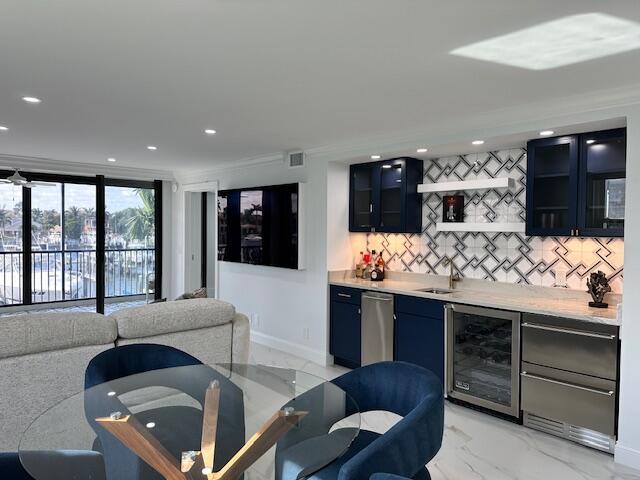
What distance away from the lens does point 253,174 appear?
19.1ft

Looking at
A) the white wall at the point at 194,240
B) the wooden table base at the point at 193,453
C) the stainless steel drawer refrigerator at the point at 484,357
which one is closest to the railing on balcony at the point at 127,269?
the white wall at the point at 194,240

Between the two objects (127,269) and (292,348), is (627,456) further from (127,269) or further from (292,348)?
→ (127,269)

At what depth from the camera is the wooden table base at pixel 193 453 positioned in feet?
5.05

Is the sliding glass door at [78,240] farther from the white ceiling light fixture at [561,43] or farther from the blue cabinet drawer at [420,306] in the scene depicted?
the white ceiling light fixture at [561,43]

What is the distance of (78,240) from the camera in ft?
24.2

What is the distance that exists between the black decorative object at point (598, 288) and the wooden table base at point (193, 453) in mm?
2564

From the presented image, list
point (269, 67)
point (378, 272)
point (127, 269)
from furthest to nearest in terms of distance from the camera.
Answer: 1. point (127, 269)
2. point (378, 272)
3. point (269, 67)

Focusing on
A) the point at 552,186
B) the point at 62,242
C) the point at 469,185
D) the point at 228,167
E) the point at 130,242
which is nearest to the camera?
the point at 552,186

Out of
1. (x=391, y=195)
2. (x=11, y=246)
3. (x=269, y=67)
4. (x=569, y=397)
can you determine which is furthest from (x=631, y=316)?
(x=11, y=246)

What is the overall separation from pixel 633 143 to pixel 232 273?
4770 mm

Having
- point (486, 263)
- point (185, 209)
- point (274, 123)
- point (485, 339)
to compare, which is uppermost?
point (274, 123)

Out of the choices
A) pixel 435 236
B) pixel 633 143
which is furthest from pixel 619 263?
pixel 435 236

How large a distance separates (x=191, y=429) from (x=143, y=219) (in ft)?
20.2

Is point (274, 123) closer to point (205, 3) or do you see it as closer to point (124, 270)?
point (205, 3)
